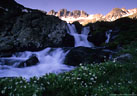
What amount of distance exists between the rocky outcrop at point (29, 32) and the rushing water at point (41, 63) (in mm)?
1720

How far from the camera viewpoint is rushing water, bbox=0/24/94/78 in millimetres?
10811

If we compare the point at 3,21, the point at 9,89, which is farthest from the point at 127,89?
the point at 3,21

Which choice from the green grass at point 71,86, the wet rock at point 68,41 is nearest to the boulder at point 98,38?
the wet rock at point 68,41

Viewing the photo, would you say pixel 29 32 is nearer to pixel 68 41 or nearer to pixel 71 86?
pixel 68 41

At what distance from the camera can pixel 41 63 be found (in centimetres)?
1455

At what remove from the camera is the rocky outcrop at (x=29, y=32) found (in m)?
19.8

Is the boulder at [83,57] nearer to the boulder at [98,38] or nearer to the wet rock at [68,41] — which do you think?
the wet rock at [68,41]

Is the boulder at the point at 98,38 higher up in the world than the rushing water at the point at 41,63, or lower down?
higher up

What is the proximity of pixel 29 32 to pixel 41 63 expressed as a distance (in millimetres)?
8653

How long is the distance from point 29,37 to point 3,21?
6063 millimetres

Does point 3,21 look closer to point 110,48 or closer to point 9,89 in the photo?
point 110,48

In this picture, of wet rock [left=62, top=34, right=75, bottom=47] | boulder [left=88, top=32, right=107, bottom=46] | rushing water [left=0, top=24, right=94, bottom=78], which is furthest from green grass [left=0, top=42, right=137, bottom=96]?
boulder [left=88, top=32, right=107, bottom=46]

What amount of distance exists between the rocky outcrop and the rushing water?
1.72m

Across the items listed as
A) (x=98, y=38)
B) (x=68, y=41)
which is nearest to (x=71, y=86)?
(x=68, y=41)
